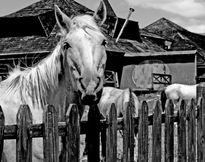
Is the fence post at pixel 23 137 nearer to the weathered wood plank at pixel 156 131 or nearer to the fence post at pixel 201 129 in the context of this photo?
the weathered wood plank at pixel 156 131

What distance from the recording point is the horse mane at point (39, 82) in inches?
150

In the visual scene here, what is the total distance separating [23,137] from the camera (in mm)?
2865

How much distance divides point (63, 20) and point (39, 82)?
0.57 meters

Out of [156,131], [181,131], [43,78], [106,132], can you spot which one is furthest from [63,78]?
[181,131]

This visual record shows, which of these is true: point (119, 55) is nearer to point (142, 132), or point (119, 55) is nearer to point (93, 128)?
point (142, 132)

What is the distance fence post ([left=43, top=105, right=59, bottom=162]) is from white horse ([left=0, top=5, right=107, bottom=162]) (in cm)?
29

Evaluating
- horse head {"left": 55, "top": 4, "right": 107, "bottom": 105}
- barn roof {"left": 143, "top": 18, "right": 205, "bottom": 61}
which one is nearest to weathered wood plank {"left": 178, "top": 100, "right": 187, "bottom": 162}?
horse head {"left": 55, "top": 4, "right": 107, "bottom": 105}

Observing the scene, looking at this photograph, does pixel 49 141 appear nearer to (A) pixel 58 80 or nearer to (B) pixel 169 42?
(A) pixel 58 80

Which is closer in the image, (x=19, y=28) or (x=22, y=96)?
(x=22, y=96)

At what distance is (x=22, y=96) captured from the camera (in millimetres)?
3875

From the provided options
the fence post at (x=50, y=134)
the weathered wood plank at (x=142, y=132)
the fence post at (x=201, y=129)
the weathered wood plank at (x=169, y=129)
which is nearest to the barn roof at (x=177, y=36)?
the fence post at (x=201, y=129)

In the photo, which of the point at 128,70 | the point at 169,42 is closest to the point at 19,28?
the point at 128,70

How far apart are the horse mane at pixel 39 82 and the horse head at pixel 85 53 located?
22cm

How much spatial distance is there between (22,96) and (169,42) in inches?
1627
